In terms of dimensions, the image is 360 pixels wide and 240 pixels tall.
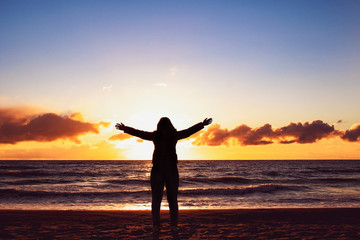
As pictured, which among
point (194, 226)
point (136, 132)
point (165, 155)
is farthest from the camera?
point (194, 226)

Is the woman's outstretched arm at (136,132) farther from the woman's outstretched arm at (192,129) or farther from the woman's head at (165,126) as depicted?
the woman's outstretched arm at (192,129)

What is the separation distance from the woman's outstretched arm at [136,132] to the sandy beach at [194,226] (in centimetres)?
212

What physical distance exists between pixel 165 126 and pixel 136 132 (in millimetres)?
604

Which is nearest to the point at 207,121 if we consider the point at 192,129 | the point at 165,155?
the point at 192,129

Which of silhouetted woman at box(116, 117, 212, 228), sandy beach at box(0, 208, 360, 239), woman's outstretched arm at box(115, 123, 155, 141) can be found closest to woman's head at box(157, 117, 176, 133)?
silhouetted woman at box(116, 117, 212, 228)

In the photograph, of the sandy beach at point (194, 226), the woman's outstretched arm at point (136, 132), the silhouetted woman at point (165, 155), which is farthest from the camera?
the sandy beach at point (194, 226)

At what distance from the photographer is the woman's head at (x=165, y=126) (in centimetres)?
671

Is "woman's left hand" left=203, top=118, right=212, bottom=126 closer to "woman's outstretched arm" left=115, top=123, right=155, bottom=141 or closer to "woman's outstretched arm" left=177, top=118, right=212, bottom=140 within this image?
"woman's outstretched arm" left=177, top=118, right=212, bottom=140

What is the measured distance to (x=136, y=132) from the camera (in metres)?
6.59

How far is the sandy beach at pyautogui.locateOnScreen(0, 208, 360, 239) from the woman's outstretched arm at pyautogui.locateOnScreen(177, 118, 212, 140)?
7.11 feet

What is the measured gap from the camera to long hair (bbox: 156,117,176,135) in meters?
6.71

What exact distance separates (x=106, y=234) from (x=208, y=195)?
12527 millimetres

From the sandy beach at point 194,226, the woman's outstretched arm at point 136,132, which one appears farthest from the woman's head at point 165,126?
the sandy beach at point 194,226

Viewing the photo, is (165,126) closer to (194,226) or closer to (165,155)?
(165,155)
